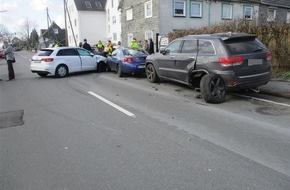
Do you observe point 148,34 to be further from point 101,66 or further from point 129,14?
point 101,66

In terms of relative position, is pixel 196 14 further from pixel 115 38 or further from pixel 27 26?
pixel 27 26

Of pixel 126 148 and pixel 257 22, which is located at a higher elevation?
pixel 257 22

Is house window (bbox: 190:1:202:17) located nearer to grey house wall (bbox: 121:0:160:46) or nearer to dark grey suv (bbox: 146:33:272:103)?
grey house wall (bbox: 121:0:160:46)

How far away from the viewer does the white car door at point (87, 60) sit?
15.4m

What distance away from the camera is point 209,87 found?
7723 millimetres

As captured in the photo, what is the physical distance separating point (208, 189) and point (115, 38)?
43993 mm

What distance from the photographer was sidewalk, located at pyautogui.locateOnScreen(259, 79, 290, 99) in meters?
8.56

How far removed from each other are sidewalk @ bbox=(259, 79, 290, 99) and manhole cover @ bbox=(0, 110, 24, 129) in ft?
23.0

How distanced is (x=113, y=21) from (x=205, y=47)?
4007 cm

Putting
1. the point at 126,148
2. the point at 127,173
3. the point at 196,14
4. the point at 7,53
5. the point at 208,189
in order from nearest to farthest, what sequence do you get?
the point at 208,189
the point at 127,173
the point at 126,148
the point at 7,53
the point at 196,14

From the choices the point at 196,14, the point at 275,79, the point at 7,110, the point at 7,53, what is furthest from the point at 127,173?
the point at 196,14

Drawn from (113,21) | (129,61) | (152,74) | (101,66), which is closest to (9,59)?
(101,66)

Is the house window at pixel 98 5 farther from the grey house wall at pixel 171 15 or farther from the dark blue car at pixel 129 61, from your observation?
the dark blue car at pixel 129 61

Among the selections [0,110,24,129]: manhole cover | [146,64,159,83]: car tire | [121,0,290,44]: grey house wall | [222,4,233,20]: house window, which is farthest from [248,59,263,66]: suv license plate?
[222,4,233,20]: house window
